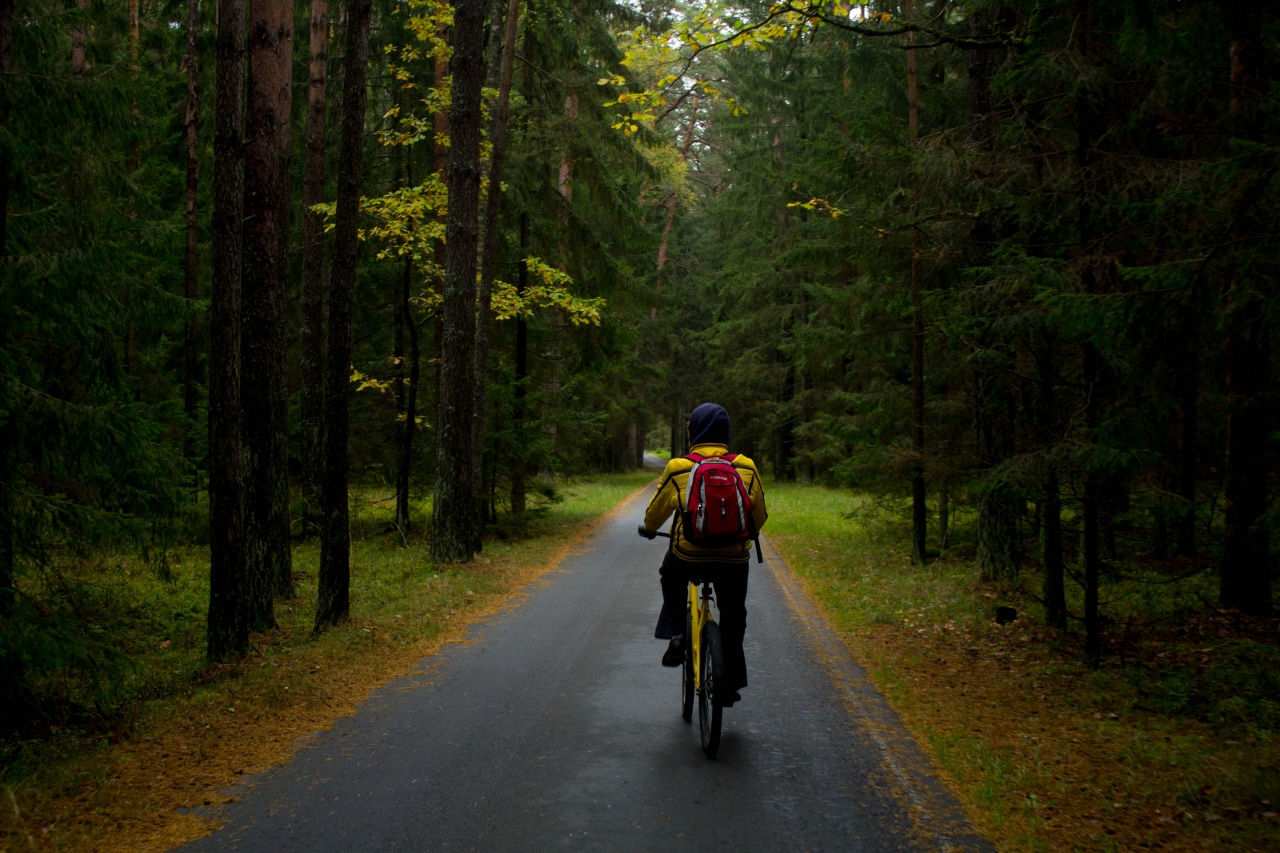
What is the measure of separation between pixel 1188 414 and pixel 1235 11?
5.76 meters

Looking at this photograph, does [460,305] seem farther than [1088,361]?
Yes

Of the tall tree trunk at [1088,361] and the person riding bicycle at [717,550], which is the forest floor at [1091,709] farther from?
the person riding bicycle at [717,550]

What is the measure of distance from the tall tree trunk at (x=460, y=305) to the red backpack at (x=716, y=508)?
972 cm

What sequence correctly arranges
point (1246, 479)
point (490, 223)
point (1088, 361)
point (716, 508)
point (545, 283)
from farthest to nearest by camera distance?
1. point (545, 283)
2. point (490, 223)
3. point (1246, 479)
4. point (1088, 361)
5. point (716, 508)

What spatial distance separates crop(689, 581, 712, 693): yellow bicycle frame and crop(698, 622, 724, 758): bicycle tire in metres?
A: 0.06

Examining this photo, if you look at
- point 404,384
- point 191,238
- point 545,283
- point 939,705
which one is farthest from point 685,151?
point 939,705

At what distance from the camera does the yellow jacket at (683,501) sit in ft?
18.4

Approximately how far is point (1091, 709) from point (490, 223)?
1333 cm

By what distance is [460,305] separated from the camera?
14.2 meters

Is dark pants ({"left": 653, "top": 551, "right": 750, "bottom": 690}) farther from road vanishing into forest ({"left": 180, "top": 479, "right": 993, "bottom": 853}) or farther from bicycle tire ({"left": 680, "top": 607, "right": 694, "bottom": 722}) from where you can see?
road vanishing into forest ({"left": 180, "top": 479, "right": 993, "bottom": 853})

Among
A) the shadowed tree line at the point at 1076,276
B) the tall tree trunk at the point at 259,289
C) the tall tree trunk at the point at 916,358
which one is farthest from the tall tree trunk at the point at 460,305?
the tall tree trunk at the point at 916,358

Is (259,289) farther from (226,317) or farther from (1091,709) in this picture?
(1091,709)

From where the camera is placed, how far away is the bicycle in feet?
17.6

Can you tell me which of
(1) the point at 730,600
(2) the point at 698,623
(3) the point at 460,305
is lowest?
(2) the point at 698,623
